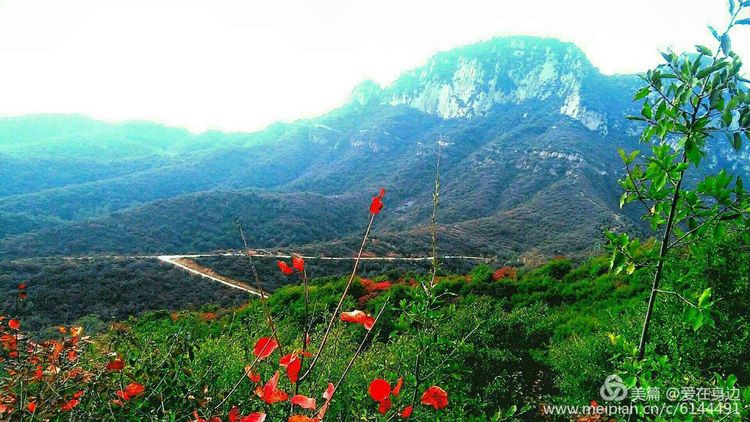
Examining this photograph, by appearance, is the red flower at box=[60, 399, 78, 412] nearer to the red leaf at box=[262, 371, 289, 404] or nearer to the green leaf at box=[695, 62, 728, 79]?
the red leaf at box=[262, 371, 289, 404]

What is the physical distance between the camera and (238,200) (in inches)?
2151

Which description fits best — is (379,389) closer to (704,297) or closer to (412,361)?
(704,297)

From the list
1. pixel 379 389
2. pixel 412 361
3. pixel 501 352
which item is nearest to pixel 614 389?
pixel 412 361

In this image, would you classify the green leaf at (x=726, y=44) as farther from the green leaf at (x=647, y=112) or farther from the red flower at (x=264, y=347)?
the red flower at (x=264, y=347)

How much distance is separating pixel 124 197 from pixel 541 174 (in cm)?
7423

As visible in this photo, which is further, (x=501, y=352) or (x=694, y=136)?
(x=501, y=352)

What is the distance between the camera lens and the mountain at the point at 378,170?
143 feet

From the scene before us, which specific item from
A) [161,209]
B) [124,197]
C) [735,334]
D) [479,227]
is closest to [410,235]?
[479,227]

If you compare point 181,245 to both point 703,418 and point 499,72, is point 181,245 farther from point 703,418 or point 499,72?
point 499,72

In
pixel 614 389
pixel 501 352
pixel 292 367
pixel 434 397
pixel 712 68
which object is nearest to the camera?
pixel 292 367

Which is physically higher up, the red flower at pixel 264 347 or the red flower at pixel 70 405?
the red flower at pixel 264 347

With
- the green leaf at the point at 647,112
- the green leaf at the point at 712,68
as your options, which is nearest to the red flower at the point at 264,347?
the green leaf at the point at 647,112

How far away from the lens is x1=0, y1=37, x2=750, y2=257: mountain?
4369cm

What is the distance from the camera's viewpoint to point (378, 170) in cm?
9275
